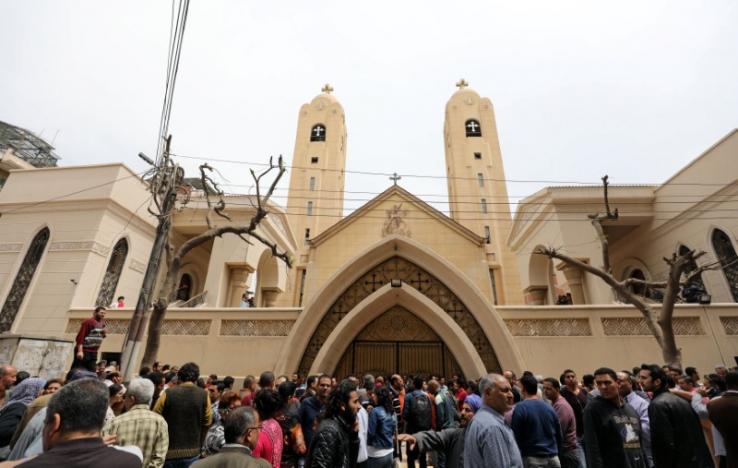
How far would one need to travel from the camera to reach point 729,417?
10.2 ft

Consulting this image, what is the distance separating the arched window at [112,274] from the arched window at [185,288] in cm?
520

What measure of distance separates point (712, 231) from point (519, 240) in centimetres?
830

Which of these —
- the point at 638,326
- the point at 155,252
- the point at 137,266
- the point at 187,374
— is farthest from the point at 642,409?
the point at 137,266

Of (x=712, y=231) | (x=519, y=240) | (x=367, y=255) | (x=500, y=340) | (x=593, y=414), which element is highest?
(x=519, y=240)

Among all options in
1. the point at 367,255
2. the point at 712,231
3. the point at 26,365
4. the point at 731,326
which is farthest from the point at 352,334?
the point at 712,231

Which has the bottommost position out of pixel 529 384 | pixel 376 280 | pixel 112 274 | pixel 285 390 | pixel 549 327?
pixel 285 390

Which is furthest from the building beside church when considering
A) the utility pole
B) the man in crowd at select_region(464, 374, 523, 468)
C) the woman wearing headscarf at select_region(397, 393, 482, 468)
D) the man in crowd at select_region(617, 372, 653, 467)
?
the man in crowd at select_region(464, 374, 523, 468)

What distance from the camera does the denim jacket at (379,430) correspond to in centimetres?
411

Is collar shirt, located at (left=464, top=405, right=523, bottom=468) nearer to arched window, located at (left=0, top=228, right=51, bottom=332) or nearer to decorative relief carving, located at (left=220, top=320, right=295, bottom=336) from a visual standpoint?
decorative relief carving, located at (left=220, top=320, right=295, bottom=336)

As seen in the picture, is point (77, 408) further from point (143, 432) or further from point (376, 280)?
point (376, 280)

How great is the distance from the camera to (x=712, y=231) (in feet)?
45.1

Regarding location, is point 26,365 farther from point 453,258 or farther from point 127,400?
point 453,258

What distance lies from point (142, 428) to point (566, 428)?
485 centimetres

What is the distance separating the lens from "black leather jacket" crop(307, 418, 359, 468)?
8.34 feet
